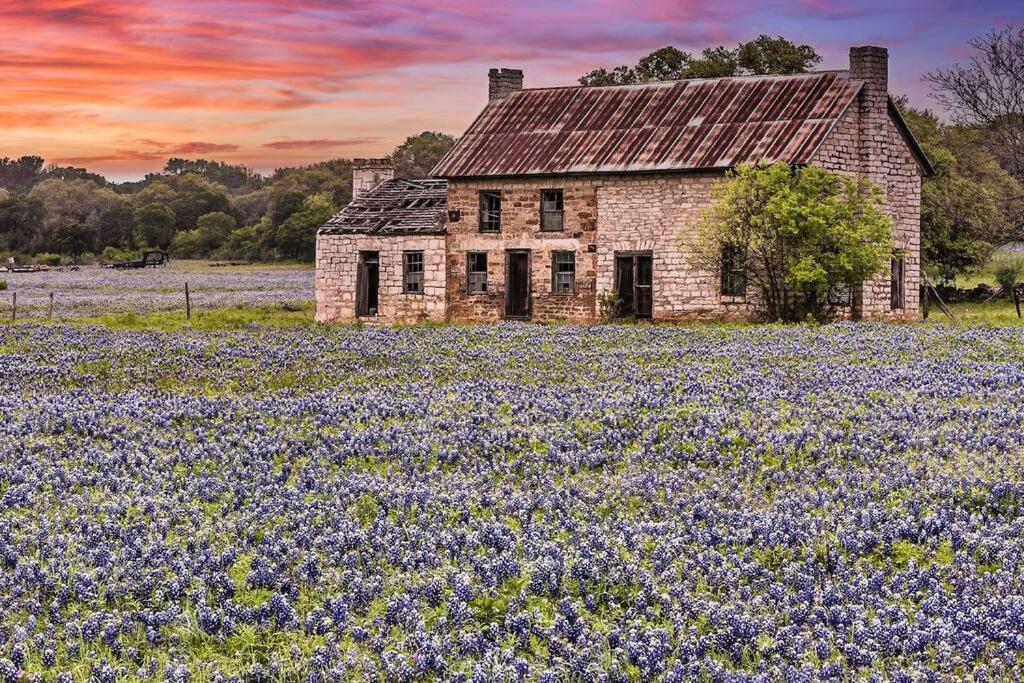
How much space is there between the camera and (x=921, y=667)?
4.97 meters

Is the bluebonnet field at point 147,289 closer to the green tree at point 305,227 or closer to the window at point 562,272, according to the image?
the green tree at point 305,227

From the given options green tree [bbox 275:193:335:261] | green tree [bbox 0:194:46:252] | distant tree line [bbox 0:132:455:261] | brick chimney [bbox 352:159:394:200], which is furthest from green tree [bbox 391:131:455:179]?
brick chimney [bbox 352:159:394:200]

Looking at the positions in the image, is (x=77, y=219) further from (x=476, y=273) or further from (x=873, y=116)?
(x=873, y=116)

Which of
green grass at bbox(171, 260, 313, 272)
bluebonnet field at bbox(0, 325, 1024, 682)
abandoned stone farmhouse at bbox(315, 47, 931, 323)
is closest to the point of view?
bluebonnet field at bbox(0, 325, 1024, 682)

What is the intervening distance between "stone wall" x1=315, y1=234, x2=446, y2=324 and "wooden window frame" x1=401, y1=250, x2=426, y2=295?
3.8 inches

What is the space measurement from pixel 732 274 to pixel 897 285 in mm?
6104

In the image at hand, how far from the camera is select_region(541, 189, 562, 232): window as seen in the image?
3625cm

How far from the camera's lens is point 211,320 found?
105 feet

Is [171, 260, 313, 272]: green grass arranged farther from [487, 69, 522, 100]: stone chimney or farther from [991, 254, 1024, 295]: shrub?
[991, 254, 1024, 295]: shrub

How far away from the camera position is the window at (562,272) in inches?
1415

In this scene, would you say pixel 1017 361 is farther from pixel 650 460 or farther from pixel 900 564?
pixel 900 564

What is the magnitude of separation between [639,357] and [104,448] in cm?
939

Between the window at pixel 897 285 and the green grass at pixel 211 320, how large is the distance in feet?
57.0

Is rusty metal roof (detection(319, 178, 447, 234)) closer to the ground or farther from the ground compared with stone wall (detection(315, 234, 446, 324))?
farther from the ground
